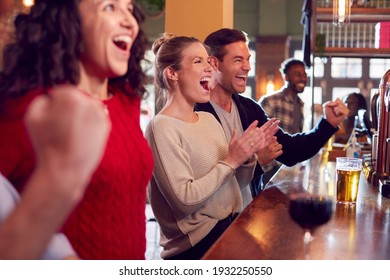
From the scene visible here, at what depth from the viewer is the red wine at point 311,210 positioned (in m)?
1.13

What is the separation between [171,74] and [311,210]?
0.83 m

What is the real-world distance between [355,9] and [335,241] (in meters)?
2.89

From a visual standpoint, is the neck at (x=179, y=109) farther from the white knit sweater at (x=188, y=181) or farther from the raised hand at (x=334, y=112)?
the raised hand at (x=334, y=112)

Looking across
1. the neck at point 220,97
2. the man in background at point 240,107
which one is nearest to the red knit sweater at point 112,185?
the man in background at point 240,107

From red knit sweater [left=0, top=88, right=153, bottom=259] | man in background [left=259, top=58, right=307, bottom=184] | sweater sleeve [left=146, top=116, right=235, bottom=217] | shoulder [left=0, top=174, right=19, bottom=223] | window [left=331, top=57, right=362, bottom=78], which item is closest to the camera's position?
shoulder [left=0, top=174, right=19, bottom=223]

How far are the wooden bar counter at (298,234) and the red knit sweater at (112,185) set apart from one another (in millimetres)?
173

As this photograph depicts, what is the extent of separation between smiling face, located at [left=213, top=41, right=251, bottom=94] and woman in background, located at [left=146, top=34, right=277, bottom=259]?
36 centimetres

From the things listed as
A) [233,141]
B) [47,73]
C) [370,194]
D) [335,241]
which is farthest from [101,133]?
[370,194]

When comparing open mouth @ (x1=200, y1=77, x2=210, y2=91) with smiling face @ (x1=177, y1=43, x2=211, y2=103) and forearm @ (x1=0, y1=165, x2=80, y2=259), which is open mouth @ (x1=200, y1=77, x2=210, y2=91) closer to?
smiling face @ (x1=177, y1=43, x2=211, y2=103)

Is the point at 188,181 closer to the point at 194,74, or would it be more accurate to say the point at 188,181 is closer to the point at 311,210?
the point at 194,74

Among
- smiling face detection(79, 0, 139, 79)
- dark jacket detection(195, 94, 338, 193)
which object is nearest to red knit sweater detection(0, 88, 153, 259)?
smiling face detection(79, 0, 139, 79)

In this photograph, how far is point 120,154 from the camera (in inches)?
44.4

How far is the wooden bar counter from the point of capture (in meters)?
1.18
